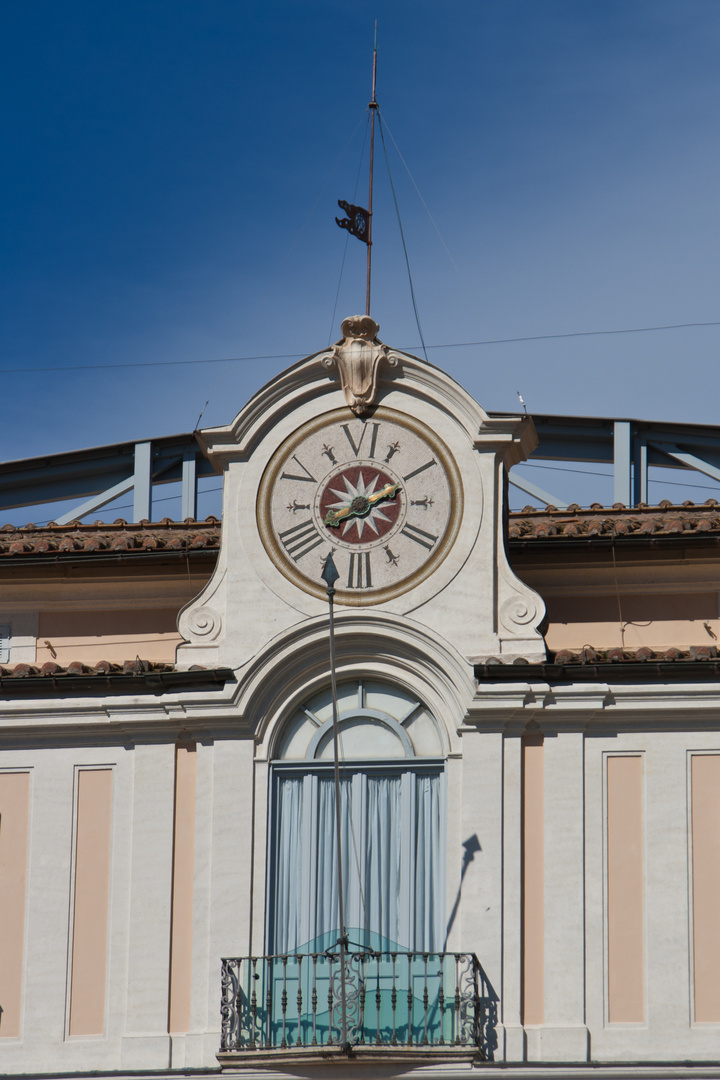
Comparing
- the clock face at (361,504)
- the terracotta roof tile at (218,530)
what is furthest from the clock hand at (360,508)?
the terracotta roof tile at (218,530)

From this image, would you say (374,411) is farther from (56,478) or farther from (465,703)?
(56,478)

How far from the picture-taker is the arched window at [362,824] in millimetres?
20219

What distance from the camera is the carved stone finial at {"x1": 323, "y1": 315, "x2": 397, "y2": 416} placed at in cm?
2197

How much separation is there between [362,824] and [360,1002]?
2.05 metres

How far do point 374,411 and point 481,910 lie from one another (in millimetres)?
5946

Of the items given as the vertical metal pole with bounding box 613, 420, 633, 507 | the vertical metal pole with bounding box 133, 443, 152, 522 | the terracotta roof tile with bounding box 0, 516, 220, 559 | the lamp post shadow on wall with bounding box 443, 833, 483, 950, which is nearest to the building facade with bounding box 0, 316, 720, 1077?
the lamp post shadow on wall with bounding box 443, 833, 483, 950

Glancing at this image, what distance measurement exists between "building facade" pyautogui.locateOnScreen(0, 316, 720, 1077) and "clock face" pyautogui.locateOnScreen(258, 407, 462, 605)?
0.03 metres

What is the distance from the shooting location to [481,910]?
19891 mm

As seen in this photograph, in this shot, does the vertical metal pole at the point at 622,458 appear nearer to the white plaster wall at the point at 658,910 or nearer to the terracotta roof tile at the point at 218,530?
the terracotta roof tile at the point at 218,530

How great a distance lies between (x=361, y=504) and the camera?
21797 millimetres

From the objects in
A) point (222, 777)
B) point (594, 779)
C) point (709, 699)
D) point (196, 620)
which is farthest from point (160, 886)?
point (709, 699)

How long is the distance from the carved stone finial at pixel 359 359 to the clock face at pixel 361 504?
202 mm

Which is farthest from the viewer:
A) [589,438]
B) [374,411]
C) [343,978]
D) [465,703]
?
[589,438]

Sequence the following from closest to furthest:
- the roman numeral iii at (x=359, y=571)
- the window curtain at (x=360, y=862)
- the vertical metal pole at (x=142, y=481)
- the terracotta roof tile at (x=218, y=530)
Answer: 1. the window curtain at (x=360, y=862)
2. the roman numeral iii at (x=359, y=571)
3. the terracotta roof tile at (x=218, y=530)
4. the vertical metal pole at (x=142, y=481)
